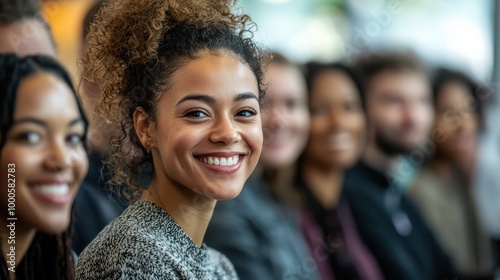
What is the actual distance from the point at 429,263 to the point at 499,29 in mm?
1092

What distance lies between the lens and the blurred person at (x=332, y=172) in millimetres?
1716

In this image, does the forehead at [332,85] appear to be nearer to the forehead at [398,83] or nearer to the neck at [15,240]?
the forehead at [398,83]

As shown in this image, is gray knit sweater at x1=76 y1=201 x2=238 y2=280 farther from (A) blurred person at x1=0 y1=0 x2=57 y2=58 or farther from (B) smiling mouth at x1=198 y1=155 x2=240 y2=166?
(A) blurred person at x1=0 y1=0 x2=57 y2=58

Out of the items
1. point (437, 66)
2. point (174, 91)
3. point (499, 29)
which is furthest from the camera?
point (499, 29)

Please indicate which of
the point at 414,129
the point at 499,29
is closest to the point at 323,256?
the point at 414,129

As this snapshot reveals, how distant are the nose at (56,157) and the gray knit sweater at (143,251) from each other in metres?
0.08

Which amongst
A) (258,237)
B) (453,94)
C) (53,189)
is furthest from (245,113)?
(453,94)

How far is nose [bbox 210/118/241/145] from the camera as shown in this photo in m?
0.83

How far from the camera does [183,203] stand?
871 millimetres

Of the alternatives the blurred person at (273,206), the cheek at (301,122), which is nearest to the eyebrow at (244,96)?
the blurred person at (273,206)

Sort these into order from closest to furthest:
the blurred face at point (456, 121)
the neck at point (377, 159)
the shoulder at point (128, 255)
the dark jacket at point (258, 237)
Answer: the shoulder at point (128, 255)
the dark jacket at point (258, 237)
the neck at point (377, 159)
the blurred face at point (456, 121)

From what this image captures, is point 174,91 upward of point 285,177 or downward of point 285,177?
upward

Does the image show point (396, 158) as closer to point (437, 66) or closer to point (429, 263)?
point (429, 263)

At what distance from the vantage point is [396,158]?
6.63ft
